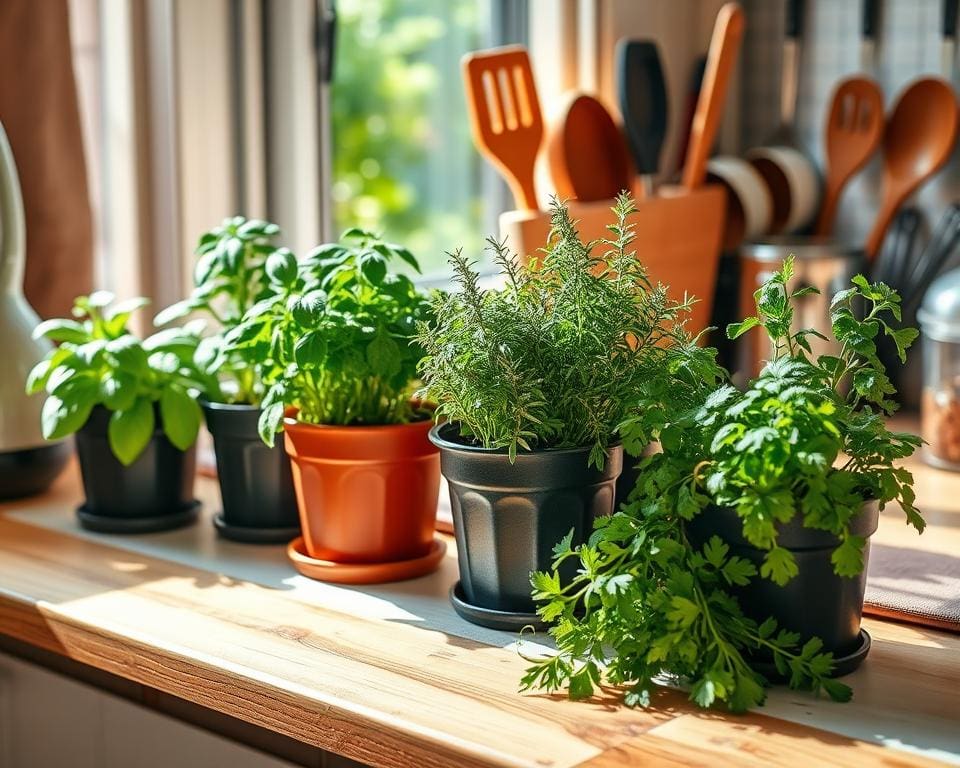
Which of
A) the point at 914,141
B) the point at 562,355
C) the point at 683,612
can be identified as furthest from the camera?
Answer: the point at 914,141

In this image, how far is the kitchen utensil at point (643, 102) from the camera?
1.63 meters

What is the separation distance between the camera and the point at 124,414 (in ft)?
3.61

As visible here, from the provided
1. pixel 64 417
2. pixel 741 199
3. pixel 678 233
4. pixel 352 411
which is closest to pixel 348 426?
pixel 352 411

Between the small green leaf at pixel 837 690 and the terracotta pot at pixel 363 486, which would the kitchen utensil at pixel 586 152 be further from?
the small green leaf at pixel 837 690

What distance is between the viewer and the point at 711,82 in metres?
1.61

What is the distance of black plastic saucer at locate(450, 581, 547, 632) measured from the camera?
0.88 metres

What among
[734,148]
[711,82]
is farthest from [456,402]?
[734,148]

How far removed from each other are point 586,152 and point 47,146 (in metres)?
0.68

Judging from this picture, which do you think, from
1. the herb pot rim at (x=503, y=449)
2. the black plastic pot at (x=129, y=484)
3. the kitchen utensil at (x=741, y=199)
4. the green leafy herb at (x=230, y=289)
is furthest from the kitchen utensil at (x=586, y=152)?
the herb pot rim at (x=503, y=449)

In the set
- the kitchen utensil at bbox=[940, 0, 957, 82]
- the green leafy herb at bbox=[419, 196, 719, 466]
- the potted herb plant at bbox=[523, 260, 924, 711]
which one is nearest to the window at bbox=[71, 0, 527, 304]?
the green leafy herb at bbox=[419, 196, 719, 466]

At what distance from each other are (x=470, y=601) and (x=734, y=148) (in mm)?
1236

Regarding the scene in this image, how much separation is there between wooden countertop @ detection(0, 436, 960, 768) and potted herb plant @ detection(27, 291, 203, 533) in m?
0.04

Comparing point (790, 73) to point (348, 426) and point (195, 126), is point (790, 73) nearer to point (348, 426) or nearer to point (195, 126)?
point (195, 126)

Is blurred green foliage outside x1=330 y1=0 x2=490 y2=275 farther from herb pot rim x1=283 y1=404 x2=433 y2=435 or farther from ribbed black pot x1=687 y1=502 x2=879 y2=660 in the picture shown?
ribbed black pot x1=687 y1=502 x2=879 y2=660
